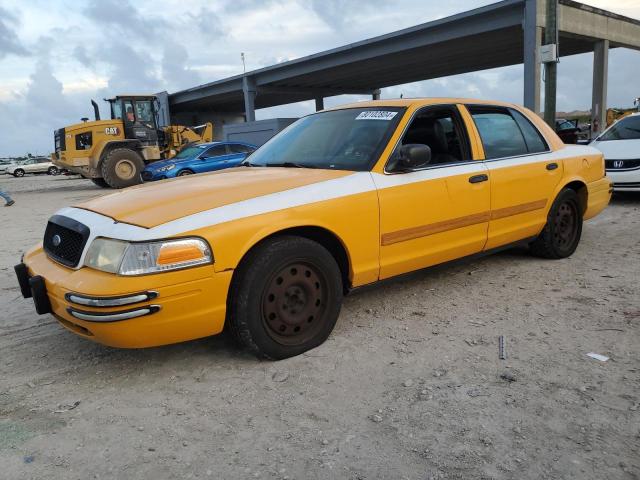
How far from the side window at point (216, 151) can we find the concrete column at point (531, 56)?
9.70 metres

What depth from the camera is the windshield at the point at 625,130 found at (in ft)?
29.4

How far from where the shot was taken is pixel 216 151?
15062 mm

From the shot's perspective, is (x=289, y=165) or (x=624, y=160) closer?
(x=289, y=165)

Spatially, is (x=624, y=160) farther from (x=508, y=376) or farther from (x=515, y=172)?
(x=508, y=376)

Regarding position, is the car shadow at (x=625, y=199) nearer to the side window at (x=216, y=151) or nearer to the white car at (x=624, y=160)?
the white car at (x=624, y=160)

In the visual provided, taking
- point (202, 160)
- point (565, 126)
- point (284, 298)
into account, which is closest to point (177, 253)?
point (284, 298)

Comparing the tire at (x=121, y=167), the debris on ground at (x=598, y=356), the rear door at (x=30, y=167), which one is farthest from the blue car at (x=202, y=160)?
the rear door at (x=30, y=167)

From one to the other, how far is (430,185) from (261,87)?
2869 cm

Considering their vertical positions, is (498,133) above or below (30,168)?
above

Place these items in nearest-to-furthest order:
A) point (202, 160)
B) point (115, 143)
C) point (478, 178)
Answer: point (478, 178), point (202, 160), point (115, 143)

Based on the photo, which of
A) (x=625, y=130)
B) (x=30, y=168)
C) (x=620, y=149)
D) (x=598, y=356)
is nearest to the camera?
(x=598, y=356)

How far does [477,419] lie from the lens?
8.20ft

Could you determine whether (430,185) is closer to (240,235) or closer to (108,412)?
(240,235)

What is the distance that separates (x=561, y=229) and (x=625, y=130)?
5.28m
